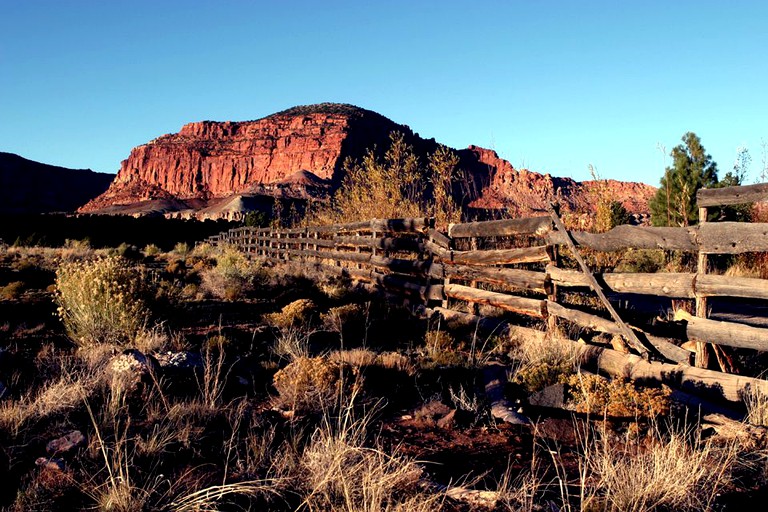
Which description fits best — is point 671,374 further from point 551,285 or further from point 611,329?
point 551,285

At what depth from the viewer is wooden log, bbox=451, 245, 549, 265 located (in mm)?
6285

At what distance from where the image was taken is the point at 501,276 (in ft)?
22.6

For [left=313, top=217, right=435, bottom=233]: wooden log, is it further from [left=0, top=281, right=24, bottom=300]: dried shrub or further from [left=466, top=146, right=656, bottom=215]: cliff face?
[left=0, top=281, right=24, bottom=300]: dried shrub

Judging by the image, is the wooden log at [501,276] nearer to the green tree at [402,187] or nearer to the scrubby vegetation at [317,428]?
the scrubby vegetation at [317,428]

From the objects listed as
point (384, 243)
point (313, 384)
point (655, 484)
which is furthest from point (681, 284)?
point (384, 243)

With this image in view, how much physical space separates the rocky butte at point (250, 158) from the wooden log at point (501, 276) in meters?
102

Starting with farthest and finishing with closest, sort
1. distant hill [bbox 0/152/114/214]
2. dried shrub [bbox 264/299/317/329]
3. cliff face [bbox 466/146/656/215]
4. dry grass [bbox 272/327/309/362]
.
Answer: distant hill [bbox 0/152/114/214] → cliff face [bbox 466/146/656/215] → dried shrub [bbox 264/299/317/329] → dry grass [bbox 272/327/309/362]

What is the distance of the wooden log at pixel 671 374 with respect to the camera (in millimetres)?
4207

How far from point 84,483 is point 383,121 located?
444 ft

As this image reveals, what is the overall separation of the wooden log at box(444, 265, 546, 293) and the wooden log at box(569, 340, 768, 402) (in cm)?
100

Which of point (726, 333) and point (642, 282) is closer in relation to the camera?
point (726, 333)

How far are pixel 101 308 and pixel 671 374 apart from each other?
5.56 metres

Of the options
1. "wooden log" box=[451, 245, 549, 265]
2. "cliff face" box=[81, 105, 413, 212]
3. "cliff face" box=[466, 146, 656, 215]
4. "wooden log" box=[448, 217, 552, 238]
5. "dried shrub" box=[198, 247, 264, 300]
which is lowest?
"dried shrub" box=[198, 247, 264, 300]

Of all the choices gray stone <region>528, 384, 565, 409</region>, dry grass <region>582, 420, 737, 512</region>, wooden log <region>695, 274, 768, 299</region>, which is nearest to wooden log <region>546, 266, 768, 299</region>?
wooden log <region>695, 274, 768, 299</region>
